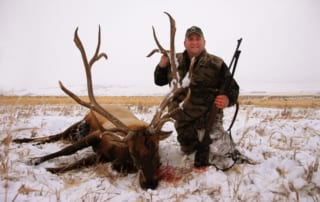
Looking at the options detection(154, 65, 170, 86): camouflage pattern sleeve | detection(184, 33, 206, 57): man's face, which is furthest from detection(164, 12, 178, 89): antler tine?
detection(154, 65, 170, 86): camouflage pattern sleeve

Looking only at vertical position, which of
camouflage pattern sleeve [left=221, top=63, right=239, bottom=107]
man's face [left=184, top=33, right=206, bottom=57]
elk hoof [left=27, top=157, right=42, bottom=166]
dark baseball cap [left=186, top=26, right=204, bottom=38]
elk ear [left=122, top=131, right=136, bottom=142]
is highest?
dark baseball cap [left=186, top=26, right=204, bottom=38]

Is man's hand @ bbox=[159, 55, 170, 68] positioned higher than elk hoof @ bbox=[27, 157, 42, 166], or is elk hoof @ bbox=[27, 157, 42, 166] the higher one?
man's hand @ bbox=[159, 55, 170, 68]

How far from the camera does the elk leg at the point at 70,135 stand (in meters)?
5.07

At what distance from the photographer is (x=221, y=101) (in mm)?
3887

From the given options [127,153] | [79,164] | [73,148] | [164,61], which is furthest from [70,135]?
[164,61]

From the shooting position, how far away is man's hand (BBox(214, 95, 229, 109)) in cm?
388

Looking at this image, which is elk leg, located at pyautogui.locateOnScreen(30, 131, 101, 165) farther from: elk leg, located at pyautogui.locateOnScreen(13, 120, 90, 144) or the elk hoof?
elk leg, located at pyautogui.locateOnScreen(13, 120, 90, 144)

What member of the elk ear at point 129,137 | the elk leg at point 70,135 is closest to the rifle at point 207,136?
the elk ear at point 129,137

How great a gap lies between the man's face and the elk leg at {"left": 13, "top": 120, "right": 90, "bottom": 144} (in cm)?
274

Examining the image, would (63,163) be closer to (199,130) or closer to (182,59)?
(199,130)

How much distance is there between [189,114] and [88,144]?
1601 millimetres

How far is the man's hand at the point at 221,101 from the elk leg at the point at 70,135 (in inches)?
118

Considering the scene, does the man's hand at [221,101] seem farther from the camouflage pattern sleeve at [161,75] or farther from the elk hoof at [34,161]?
the elk hoof at [34,161]

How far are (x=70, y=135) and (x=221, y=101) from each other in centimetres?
317
